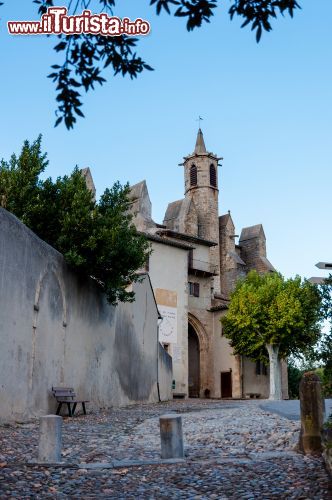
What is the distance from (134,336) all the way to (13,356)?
10.3 m

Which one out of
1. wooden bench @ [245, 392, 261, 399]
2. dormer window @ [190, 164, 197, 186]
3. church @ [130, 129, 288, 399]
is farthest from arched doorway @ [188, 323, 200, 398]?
dormer window @ [190, 164, 197, 186]

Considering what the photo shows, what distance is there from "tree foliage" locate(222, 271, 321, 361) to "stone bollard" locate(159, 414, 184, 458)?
1059 inches

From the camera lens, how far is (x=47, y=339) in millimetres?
12742

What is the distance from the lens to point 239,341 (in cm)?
3509

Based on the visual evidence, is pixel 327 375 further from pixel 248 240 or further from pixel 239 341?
pixel 248 240

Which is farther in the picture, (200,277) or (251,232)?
(251,232)

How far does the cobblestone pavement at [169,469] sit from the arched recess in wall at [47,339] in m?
2.63

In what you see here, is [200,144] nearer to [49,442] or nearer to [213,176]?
[213,176]

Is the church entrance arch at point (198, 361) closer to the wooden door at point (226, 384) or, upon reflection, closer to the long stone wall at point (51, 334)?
the wooden door at point (226, 384)

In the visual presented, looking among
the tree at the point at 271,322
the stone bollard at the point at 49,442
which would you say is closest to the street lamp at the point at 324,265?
the stone bollard at the point at 49,442

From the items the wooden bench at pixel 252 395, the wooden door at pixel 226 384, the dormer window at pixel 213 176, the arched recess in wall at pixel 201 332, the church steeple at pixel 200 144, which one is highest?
the church steeple at pixel 200 144

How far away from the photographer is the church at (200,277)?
3491 cm

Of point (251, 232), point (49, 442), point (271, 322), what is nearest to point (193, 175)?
point (251, 232)

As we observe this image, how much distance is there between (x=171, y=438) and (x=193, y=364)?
34.5m
